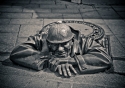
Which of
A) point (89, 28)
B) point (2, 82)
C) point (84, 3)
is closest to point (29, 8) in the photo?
point (84, 3)

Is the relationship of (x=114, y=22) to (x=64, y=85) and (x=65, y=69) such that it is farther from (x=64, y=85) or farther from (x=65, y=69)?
(x=64, y=85)

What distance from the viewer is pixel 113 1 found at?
383 inches

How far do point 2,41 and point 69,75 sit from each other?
321 cm

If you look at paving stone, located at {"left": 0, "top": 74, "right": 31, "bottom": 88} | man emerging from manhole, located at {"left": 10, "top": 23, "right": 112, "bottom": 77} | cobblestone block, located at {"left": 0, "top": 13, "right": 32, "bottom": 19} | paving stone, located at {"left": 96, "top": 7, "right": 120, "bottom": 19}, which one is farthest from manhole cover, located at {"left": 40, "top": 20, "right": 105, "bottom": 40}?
cobblestone block, located at {"left": 0, "top": 13, "right": 32, "bottom": 19}

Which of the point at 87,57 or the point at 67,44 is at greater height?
the point at 67,44

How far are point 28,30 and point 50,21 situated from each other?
1.29m

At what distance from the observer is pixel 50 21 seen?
7.03 m

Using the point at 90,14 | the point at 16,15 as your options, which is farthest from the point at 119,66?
the point at 16,15

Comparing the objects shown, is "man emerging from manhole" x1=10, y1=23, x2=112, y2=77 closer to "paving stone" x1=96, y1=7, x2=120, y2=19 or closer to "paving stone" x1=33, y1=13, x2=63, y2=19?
"paving stone" x1=33, y1=13, x2=63, y2=19

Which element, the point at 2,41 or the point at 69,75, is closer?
the point at 69,75

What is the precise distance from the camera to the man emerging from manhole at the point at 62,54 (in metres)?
3.60

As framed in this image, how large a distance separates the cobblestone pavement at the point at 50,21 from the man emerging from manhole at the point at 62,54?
23 centimetres

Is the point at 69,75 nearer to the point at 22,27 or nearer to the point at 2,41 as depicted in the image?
the point at 2,41

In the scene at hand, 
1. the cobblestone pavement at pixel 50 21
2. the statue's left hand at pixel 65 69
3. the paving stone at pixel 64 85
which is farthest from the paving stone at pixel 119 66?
the paving stone at pixel 64 85
